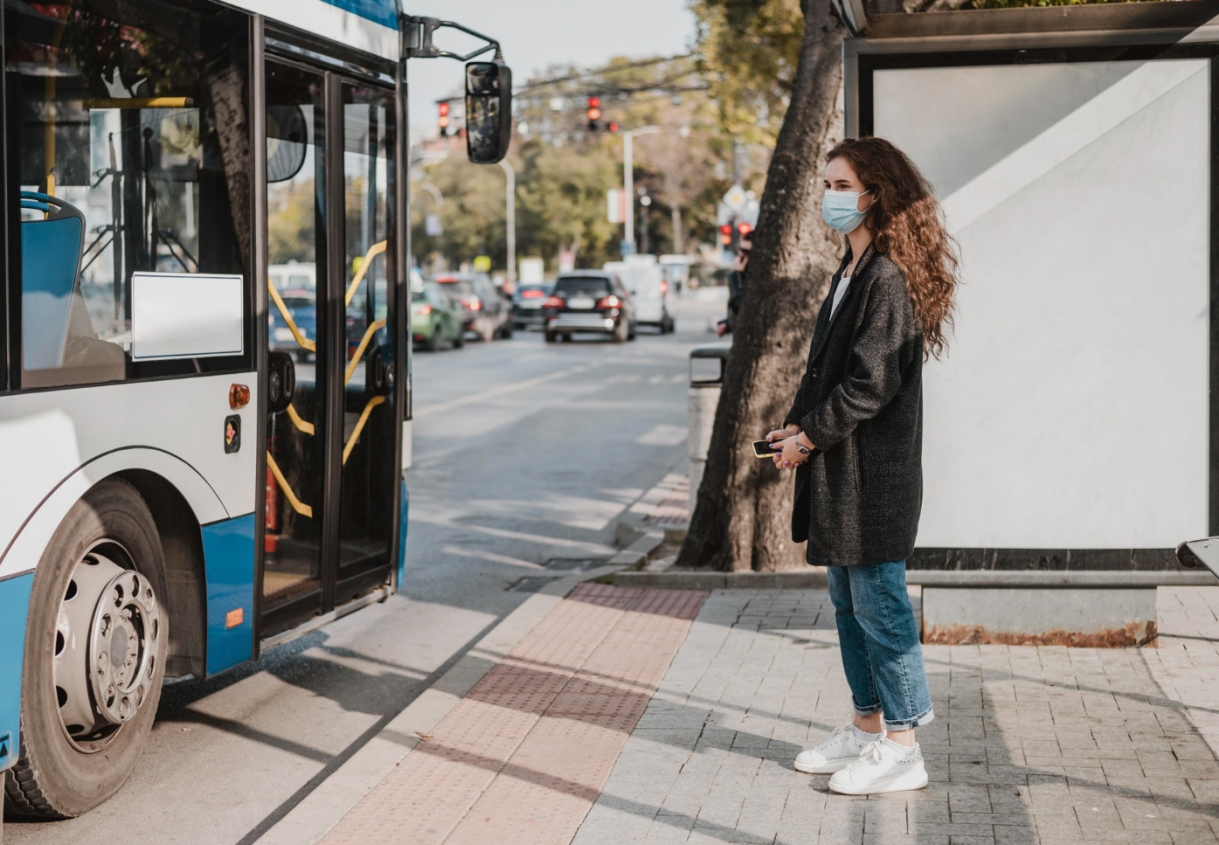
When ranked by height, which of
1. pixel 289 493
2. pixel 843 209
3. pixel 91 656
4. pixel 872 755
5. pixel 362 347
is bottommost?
pixel 872 755

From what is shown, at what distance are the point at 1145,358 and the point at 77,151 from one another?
4.06 m

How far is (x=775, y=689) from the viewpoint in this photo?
6027 mm

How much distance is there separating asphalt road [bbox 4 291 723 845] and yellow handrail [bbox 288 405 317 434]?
112 centimetres

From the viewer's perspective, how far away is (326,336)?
6.29 m

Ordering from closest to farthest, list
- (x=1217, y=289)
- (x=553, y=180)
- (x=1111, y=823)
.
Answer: (x=1111, y=823) → (x=1217, y=289) → (x=553, y=180)

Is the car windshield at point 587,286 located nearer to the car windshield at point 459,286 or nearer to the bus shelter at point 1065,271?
the car windshield at point 459,286

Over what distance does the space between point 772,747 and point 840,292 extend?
1.57m

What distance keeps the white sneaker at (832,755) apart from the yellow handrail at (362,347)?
2570mm

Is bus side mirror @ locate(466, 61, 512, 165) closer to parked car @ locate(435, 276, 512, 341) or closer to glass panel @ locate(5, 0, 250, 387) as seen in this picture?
glass panel @ locate(5, 0, 250, 387)

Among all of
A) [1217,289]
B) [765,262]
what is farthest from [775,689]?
[765,262]

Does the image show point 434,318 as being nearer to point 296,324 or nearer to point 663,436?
point 663,436

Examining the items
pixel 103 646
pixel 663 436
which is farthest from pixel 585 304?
pixel 103 646

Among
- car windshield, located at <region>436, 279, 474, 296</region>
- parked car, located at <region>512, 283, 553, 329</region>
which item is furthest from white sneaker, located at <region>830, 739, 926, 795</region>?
parked car, located at <region>512, 283, 553, 329</region>

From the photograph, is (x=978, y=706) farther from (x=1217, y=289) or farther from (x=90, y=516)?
(x=90, y=516)
